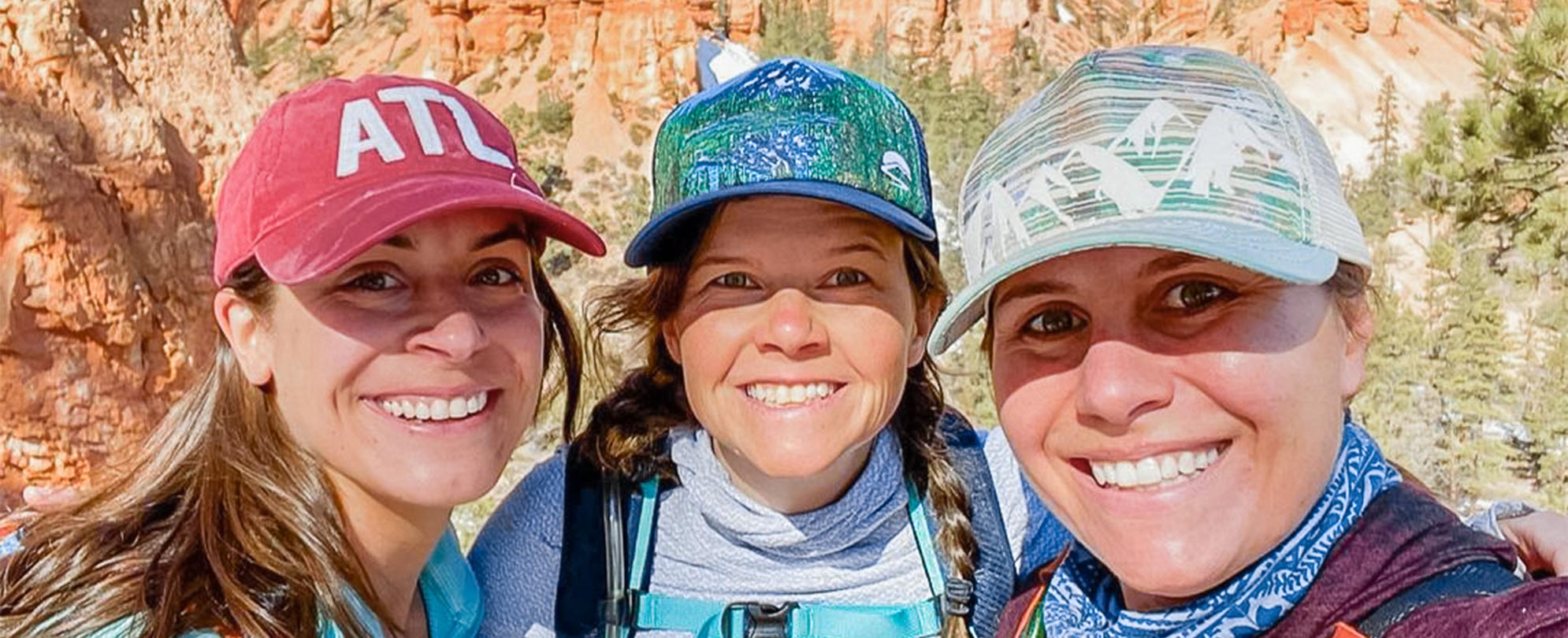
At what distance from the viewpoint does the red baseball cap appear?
1.37m

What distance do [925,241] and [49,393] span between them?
15.0 feet

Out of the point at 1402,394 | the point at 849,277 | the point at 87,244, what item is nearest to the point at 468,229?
the point at 849,277

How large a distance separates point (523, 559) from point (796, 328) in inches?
23.8

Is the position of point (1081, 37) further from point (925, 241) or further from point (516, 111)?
point (925, 241)

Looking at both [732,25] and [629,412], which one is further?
[732,25]

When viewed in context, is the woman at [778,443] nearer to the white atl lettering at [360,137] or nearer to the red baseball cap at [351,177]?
the red baseball cap at [351,177]

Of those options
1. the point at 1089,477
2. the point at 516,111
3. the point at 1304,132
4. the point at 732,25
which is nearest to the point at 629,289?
the point at 1089,477

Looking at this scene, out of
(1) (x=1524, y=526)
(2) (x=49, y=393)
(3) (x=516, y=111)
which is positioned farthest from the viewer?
(3) (x=516, y=111)

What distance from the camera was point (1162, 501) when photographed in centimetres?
112

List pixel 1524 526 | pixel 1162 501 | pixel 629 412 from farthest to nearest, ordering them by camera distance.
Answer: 1. pixel 629 412
2. pixel 1524 526
3. pixel 1162 501

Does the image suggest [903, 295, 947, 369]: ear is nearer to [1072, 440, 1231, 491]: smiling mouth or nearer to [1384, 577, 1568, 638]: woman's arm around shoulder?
[1072, 440, 1231, 491]: smiling mouth

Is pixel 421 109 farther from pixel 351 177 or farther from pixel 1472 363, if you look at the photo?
pixel 1472 363

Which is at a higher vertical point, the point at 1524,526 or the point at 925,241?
the point at 925,241

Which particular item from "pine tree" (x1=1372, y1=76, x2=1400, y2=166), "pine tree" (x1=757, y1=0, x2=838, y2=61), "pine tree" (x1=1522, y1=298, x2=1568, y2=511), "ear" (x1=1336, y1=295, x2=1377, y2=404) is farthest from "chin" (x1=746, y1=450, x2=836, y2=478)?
"pine tree" (x1=757, y1=0, x2=838, y2=61)
